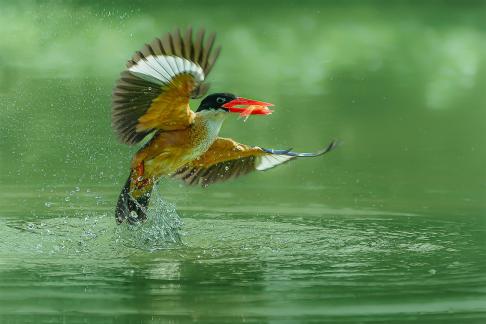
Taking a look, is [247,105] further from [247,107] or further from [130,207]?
[130,207]

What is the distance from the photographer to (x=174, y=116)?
9.61 metres

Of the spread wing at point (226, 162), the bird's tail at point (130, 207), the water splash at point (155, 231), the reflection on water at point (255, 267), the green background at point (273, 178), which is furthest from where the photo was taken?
the spread wing at point (226, 162)

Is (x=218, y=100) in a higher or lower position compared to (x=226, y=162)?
higher

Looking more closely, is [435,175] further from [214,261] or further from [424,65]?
[424,65]

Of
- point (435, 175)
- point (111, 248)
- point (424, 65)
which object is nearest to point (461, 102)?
point (424, 65)

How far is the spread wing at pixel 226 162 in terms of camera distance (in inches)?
395

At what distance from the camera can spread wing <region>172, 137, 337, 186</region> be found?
10031 mm

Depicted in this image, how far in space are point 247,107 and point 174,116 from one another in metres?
0.54

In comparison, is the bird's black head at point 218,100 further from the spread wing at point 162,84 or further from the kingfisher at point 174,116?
the spread wing at point 162,84

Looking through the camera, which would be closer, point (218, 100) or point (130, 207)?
point (218, 100)

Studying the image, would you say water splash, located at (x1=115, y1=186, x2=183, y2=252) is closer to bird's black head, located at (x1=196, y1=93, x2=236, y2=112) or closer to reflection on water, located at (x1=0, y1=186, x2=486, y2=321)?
reflection on water, located at (x1=0, y1=186, x2=486, y2=321)

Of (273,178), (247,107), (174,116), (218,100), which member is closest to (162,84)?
(174,116)

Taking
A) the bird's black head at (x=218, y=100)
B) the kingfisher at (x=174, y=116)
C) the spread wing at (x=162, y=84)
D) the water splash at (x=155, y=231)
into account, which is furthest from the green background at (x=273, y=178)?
the bird's black head at (x=218, y=100)

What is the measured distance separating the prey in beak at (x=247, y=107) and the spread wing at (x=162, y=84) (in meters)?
0.31
